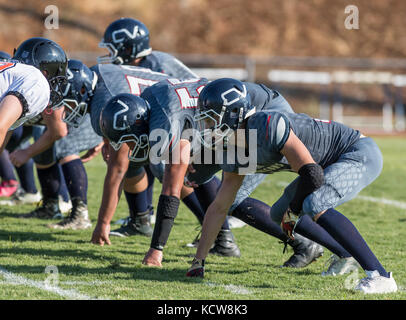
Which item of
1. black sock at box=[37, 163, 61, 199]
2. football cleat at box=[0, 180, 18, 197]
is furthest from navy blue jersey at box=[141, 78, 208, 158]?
football cleat at box=[0, 180, 18, 197]

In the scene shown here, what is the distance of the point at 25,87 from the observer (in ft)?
12.1

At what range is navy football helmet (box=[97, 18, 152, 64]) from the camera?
229 inches

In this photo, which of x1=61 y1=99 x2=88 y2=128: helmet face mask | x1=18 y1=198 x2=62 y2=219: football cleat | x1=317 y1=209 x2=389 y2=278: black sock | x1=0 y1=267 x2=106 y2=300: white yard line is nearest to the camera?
x1=0 y1=267 x2=106 y2=300: white yard line

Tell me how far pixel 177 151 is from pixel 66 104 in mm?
1129

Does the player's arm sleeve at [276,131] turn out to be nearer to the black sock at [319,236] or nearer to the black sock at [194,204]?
the black sock at [319,236]

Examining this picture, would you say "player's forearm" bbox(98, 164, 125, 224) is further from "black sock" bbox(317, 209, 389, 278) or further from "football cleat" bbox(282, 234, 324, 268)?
"black sock" bbox(317, 209, 389, 278)

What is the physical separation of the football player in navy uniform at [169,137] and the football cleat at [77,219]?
142 centimetres

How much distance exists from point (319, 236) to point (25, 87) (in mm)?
1942

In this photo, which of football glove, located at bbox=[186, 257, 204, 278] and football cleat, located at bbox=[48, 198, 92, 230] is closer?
football glove, located at bbox=[186, 257, 204, 278]

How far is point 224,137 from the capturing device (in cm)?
373

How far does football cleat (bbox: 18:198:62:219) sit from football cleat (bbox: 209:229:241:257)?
74.8 inches

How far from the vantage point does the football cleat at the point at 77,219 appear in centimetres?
560

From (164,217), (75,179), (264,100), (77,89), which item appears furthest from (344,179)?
(75,179)
